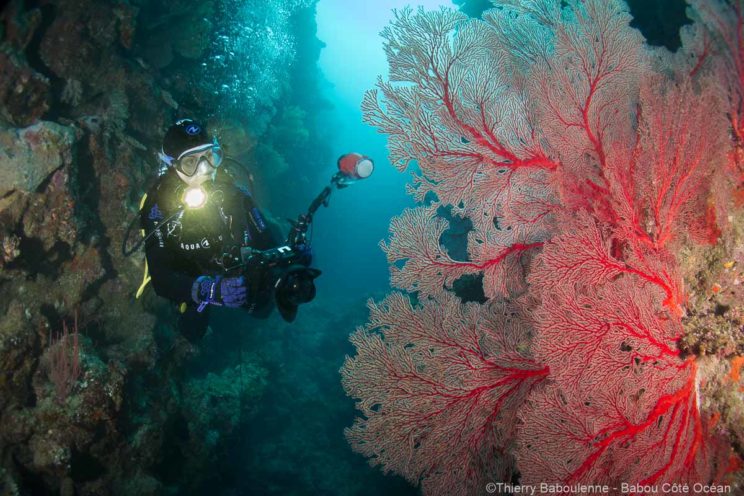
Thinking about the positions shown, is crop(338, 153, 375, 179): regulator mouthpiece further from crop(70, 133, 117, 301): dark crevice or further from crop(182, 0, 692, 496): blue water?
crop(70, 133, 117, 301): dark crevice

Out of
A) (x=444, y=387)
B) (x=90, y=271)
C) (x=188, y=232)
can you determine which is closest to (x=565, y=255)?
(x=444, y=387)

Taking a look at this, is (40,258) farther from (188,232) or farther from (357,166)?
(357,166)

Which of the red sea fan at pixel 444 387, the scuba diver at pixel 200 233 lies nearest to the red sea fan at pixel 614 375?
the red sea fan at pixel 444 387

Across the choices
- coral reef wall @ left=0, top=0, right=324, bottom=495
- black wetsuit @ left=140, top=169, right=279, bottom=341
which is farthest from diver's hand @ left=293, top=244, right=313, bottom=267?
coral reef wall @ left=0, top=0, right=324, bottom=495

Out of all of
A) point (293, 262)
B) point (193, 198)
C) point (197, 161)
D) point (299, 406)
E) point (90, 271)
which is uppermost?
point (197, 161)

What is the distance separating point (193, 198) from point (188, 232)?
1.36 feet

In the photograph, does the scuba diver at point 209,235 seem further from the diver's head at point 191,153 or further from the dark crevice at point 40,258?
the dark crevice at point 40,258

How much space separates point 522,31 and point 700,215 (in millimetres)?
2132

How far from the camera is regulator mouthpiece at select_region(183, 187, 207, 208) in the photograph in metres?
4.00

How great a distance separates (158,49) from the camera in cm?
832

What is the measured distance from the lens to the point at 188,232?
416 cm

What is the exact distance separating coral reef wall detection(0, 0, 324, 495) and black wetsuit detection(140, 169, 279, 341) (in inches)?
75.3

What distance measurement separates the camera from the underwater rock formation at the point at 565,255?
8.00 ft

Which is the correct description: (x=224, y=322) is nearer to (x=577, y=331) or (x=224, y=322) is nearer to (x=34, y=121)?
(x=34, y=121)
